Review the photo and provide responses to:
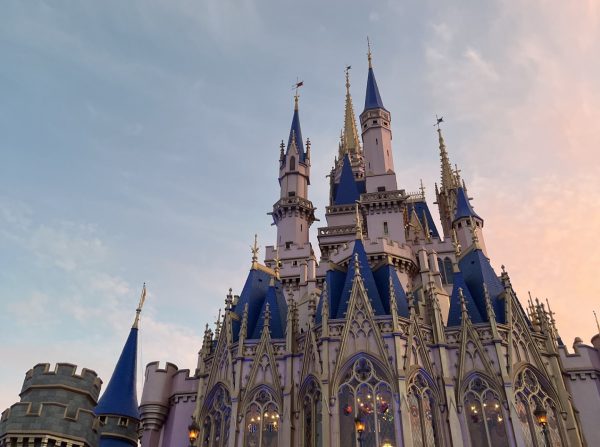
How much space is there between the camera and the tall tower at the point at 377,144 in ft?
146

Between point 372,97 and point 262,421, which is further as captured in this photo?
point 372,97

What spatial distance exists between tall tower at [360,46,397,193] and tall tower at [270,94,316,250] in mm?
7166

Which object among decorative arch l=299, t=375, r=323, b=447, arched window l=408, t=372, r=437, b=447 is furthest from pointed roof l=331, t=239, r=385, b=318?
arched window l=408, t=372, r=437, b=447

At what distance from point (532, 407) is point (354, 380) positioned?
864 cm

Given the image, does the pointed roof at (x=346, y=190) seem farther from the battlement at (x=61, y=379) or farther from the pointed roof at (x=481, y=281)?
the battlement at (x=61, y=379)

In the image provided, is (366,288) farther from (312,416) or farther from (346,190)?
(346,190)

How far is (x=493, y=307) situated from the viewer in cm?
2861

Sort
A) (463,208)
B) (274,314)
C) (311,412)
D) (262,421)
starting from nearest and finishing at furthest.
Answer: (311,412) < (262,421) < (274,314) < (463,208)

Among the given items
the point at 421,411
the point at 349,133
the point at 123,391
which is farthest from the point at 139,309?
the point at 349,133

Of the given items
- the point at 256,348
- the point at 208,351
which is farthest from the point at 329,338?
the point at 208,351

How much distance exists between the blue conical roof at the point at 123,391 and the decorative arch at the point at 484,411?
19.2m

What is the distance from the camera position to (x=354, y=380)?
2539 centimetres

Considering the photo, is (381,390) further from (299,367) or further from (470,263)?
(470,263)

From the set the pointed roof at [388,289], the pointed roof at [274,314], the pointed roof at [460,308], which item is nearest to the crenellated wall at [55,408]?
the pointed roof at [274,314]
